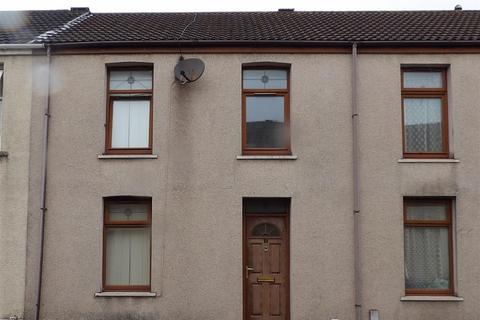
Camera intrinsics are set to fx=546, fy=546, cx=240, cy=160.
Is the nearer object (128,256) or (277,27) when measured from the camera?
(128,256)

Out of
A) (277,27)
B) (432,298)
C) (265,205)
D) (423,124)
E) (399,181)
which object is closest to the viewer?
(432,298)

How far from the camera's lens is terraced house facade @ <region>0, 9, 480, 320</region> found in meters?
11.2

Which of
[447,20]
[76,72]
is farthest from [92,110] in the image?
[447,20]

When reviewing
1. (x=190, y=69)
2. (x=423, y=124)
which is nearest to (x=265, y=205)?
(x=190, y=69)

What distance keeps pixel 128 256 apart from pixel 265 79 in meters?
4.86

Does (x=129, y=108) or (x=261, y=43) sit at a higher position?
(x=261, y=43)

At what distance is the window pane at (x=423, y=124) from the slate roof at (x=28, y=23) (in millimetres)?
8625

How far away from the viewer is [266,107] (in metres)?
12.1

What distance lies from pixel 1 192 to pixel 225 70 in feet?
17.8

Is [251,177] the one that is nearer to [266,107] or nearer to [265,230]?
[265,230]

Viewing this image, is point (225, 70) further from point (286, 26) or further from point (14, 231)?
point (14, 231)

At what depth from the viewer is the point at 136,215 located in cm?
1173

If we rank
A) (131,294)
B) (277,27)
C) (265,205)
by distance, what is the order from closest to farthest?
(131,294), (265,205), (277,27)

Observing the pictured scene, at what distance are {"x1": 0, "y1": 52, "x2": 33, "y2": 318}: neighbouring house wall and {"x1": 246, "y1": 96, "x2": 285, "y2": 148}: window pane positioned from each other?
4817 millimetres
